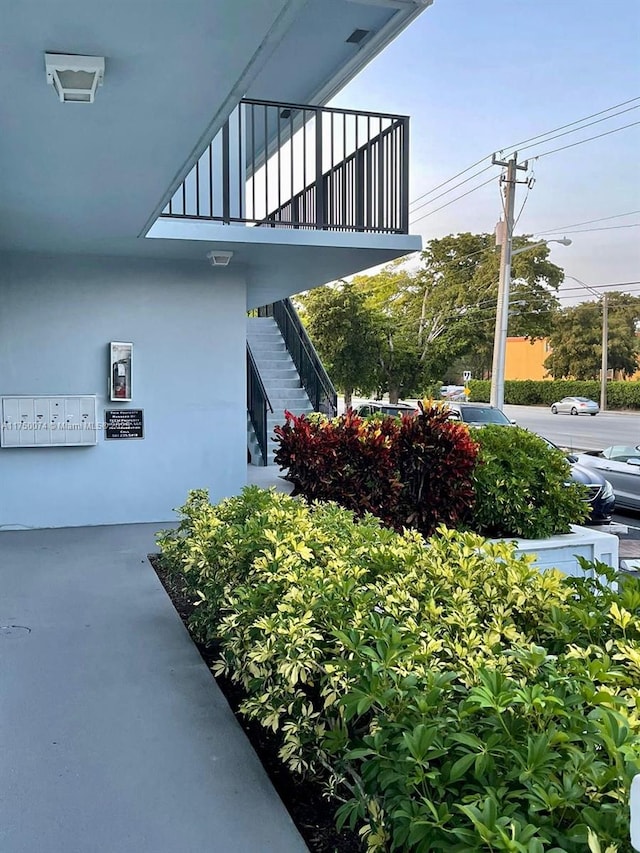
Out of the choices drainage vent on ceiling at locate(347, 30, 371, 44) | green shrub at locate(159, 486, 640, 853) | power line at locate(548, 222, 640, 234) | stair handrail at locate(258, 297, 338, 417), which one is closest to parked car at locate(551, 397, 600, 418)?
power line at locate(548, 222, 640, 234)

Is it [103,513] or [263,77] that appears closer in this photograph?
[103,513]

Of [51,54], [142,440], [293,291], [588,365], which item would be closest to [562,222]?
[588,365]

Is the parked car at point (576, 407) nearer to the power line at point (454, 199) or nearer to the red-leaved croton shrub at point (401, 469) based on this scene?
the power line at point (454, 199)

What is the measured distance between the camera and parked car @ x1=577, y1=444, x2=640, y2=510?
34.7ft

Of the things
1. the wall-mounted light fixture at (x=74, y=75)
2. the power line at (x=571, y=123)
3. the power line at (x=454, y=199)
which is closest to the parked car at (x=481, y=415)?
the power line at (x=571, y=123)

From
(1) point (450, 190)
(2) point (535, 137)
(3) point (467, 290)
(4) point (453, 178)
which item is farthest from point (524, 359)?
(2) point (535, 137)

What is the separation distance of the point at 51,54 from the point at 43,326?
15.0 ft

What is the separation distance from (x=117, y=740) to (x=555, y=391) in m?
38.1

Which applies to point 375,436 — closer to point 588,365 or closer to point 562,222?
point 562,222

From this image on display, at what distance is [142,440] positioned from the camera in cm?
775

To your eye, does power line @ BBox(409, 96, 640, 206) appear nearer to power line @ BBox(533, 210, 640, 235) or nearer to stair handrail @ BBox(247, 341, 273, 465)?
power line @ BBox(533, 210, 640, 235)

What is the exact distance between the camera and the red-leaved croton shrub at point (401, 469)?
18.8ft

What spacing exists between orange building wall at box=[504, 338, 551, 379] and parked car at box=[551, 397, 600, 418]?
1221cm

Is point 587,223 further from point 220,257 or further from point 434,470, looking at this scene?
point 434,470
